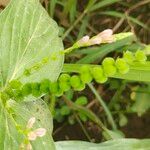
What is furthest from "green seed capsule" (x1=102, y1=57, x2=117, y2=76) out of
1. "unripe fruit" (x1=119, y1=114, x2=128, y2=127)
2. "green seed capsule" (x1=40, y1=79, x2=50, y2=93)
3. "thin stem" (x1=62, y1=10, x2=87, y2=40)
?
"unripe fruit" (x1=119, y1=114, x2=128, y2=127)

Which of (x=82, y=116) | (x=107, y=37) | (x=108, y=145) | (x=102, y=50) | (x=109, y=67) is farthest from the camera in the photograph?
(x=82, y=116)

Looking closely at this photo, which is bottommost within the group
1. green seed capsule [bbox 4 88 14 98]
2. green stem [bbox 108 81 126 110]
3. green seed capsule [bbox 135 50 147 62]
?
green stem [bbox 108 81 126 110]

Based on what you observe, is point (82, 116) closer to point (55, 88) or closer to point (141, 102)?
point (141, 102)

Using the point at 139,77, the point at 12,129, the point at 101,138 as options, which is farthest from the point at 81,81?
the point at 101,138

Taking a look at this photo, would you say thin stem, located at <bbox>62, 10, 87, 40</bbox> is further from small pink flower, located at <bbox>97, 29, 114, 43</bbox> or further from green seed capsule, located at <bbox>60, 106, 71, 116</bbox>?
small pink flower, located at <bbox>97, 29, 114, 43</bbox>

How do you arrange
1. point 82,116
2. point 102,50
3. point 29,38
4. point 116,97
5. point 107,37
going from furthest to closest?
point 116,97 < point 82,116 < point 102,50 < point 29,38 < point 107,37

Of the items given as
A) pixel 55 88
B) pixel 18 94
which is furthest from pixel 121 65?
pixel 18 94
